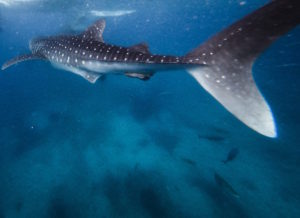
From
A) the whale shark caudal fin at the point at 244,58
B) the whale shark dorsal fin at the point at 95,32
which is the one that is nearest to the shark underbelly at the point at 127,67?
the whale shark caudal fin at the point at 244,58

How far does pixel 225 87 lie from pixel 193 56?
844 mm

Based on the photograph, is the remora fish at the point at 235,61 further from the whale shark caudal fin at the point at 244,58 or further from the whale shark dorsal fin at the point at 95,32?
the whale shark dorsal fin at the point at 95,32

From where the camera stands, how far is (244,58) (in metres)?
3.38

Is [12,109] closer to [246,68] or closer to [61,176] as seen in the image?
[61,176]

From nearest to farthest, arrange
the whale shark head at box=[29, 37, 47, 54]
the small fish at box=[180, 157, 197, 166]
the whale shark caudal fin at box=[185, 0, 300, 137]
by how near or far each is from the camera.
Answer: the whale shark caudal fin at box=[185, 0, 300, 137]
the whale shark head at box=[29, 37, 47, 54]
the small fish at box=[180, 157, 197, 166]

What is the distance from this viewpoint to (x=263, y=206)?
30.4 ft

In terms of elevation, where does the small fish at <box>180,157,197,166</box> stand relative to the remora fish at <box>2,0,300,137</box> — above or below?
below

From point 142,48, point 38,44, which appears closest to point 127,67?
point 142,48

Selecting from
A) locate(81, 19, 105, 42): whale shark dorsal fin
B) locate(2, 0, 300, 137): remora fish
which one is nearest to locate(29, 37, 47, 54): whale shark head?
locate(81, 19, 105, 42): whale shark dorsal fin

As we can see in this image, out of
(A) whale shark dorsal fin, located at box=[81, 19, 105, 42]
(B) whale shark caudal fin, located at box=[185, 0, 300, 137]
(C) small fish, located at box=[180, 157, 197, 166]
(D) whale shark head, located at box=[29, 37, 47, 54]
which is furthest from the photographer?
(C) small fish, located at box=[180, 157, 197, 166]

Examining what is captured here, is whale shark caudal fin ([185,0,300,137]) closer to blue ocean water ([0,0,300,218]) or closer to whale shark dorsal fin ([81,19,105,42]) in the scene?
blue ocean water ([0,0,300,218])

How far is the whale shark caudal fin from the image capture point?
281 centimetres

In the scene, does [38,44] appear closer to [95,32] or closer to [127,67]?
[95,32]

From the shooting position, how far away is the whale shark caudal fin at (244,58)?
2.81 meters
